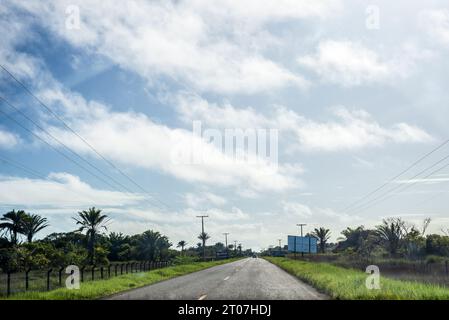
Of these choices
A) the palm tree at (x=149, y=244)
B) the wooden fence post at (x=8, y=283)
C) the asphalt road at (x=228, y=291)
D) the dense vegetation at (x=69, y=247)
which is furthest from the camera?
the palm tree at (x=149, y=244)

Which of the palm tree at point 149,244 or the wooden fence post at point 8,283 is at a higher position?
the wooden fence post at point 8,283

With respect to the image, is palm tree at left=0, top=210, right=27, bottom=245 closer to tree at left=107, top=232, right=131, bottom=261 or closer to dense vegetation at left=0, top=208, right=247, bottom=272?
dense vegetation at left=0, top=208, right=247, bottom=272

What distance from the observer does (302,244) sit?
4109 inches

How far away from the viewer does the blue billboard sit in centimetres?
10338

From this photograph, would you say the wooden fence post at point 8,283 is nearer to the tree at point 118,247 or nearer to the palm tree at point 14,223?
the palm tree at point 14,223

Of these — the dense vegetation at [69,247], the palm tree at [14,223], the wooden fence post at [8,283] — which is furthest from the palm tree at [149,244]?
the wooden fence post at [8,283]

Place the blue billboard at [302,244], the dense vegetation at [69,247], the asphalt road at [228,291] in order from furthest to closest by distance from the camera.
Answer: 1. the blue billboard at [302,244]
2. the dense vegetation at [69,247]
3. the asphalt road at [228,291]

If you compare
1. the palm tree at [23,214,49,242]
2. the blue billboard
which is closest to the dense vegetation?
the palm tree at [23,214,49,242]

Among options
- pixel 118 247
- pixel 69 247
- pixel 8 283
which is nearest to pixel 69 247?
pixel 69 247

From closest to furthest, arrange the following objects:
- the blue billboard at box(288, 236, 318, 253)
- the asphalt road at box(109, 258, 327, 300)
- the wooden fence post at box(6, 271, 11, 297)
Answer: the asphalt road at box(109, 258, 327, 300), the wooden fence post at box(6, 271, 11, 297), the blue billboard at box(288, 236, 318, 253)

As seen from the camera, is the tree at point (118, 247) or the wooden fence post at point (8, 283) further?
the tree at point (118, 247)

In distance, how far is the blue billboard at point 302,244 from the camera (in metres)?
103

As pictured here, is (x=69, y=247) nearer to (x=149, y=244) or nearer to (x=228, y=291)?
(x=149, y=244)
